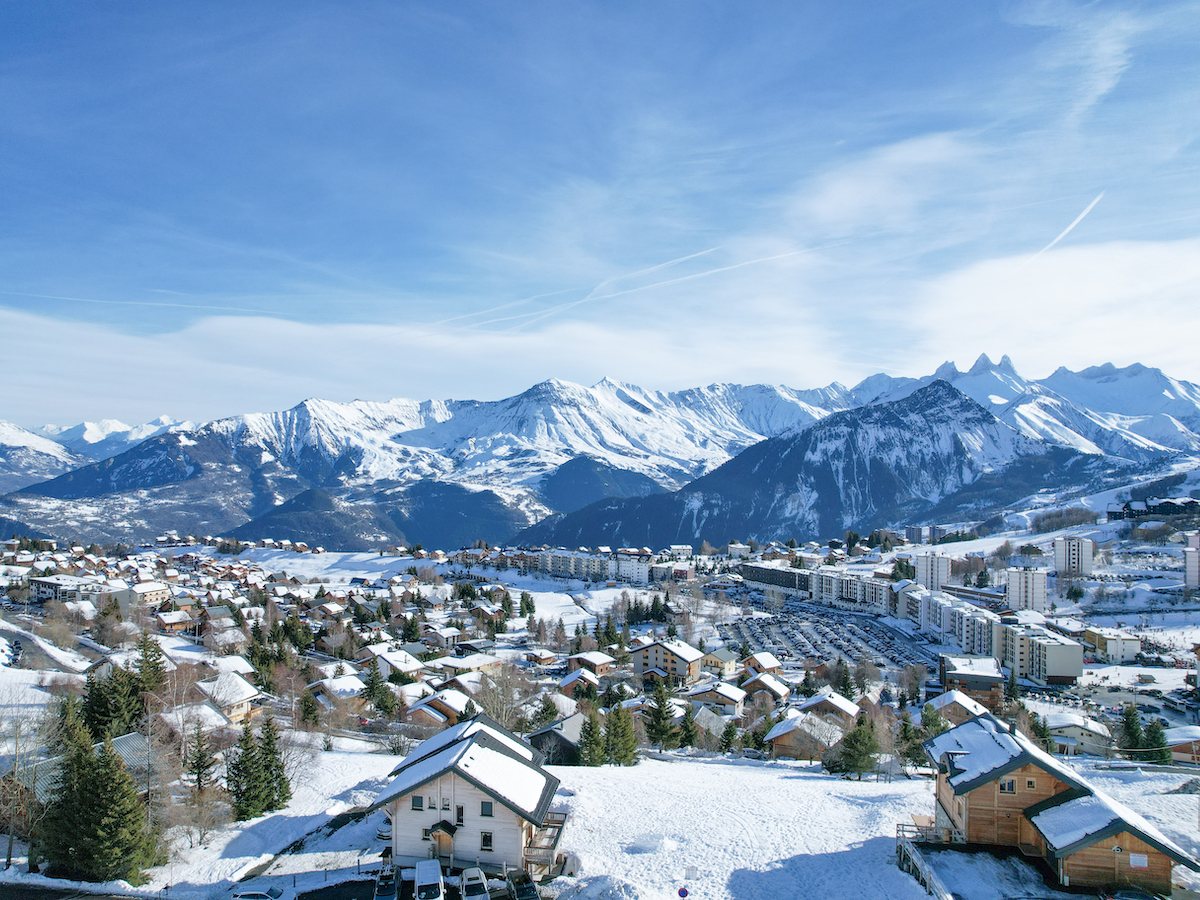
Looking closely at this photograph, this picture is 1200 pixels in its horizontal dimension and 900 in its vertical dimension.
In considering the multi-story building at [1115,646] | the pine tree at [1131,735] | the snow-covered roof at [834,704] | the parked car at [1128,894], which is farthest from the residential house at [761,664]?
the parked car at [1128,894]

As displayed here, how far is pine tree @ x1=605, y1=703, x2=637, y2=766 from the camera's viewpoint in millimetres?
27375

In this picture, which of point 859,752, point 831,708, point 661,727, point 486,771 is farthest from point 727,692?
point 486,771

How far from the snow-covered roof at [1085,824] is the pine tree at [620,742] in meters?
15.0

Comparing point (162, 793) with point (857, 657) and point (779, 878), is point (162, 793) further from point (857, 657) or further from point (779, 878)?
point (857, 657)

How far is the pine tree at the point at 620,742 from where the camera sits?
89.8 ft

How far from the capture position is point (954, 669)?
57969mm

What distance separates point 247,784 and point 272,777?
42.3 inches

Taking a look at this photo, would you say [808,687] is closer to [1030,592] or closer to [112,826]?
[112,826]

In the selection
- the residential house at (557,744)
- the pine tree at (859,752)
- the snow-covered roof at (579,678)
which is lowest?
the snow-covered roof at (579,678)

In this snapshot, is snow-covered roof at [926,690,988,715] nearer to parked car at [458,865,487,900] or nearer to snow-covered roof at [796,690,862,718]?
snow-covered roof at [796,690,862,718]

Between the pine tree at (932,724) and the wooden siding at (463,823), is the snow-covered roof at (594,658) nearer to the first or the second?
the pine tree at (932,724)

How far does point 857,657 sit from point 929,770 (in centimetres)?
4501

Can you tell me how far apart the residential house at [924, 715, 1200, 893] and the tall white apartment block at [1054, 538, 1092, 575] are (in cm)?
10287

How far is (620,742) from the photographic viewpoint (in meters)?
27.4
